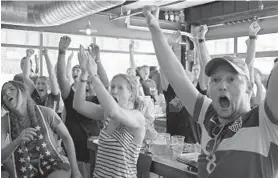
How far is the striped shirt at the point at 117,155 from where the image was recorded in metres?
1.93

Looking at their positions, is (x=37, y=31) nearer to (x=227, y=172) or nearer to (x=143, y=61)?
(x=143, y=61)

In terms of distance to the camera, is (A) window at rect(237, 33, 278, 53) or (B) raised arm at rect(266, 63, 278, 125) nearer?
(B) raised arm at rect(266, 63, 278, 125)

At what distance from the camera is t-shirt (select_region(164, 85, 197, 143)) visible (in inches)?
119

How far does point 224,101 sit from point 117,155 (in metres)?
0.88

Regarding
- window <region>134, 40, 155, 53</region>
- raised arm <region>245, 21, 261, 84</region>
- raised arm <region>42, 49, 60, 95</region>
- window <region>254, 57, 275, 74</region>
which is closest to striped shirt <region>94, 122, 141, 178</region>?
raised arm <region>245, 21, 261, 84</region>

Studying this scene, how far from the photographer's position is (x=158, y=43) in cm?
145

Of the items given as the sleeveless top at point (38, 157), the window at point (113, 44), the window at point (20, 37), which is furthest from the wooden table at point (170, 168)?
the window at point (113, 44)

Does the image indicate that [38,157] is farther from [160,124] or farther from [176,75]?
[160,124]

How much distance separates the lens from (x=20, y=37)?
8438mm

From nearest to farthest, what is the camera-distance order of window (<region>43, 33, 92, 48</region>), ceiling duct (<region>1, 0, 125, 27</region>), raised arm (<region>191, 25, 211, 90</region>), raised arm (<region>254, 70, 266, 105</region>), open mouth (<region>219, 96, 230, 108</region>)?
open mouth (<region>219, 96, 230, 108</region>) < raised arm (<region>191, 25, 211, 90</region>) < raised arm (<region>254, 70, 266, 105</region>) < ceiling duct (<region>1, 0, 125, 27</region>) < window (<region>43, 33, 92, 48</region>)

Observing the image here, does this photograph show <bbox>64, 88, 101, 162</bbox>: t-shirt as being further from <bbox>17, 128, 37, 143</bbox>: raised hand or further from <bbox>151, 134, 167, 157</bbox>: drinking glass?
<bbox>17, 128, 37, 143</bbox>: raised hand

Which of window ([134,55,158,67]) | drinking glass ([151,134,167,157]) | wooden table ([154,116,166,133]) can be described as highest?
window ([134,55,158,67])

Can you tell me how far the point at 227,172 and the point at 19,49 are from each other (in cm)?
832

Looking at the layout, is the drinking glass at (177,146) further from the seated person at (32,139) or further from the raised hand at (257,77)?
the raised hand at (257,77)
